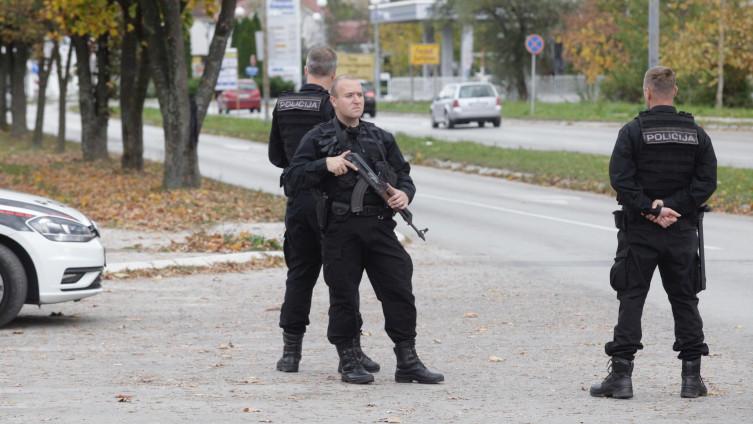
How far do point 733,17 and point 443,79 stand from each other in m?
37.3

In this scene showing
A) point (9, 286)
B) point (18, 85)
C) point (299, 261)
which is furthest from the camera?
point (18, 85)

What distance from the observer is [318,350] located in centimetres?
916

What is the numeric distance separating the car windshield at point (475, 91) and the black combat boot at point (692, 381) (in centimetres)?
3758

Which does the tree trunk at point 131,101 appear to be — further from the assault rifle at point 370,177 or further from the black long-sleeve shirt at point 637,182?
the black long-sleeve shirt at point 637,182

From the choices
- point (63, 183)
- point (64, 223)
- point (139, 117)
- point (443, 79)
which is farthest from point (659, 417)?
point (443, 79)

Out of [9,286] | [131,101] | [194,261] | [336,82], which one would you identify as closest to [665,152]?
[336,82]

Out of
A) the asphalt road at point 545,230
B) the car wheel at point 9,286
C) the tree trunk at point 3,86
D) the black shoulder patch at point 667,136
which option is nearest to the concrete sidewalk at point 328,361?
the car wheel at point 9,286

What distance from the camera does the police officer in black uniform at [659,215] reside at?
7258 millimetres

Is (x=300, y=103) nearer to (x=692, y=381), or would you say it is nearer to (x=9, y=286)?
(x=692, y=381)

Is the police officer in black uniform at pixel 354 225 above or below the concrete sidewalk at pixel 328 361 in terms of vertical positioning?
above

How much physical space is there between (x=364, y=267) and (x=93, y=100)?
23.3 m

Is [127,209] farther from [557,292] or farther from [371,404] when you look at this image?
[371,404]

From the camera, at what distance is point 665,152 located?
23.9 feet

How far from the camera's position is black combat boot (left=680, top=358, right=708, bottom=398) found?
23.8 ft
